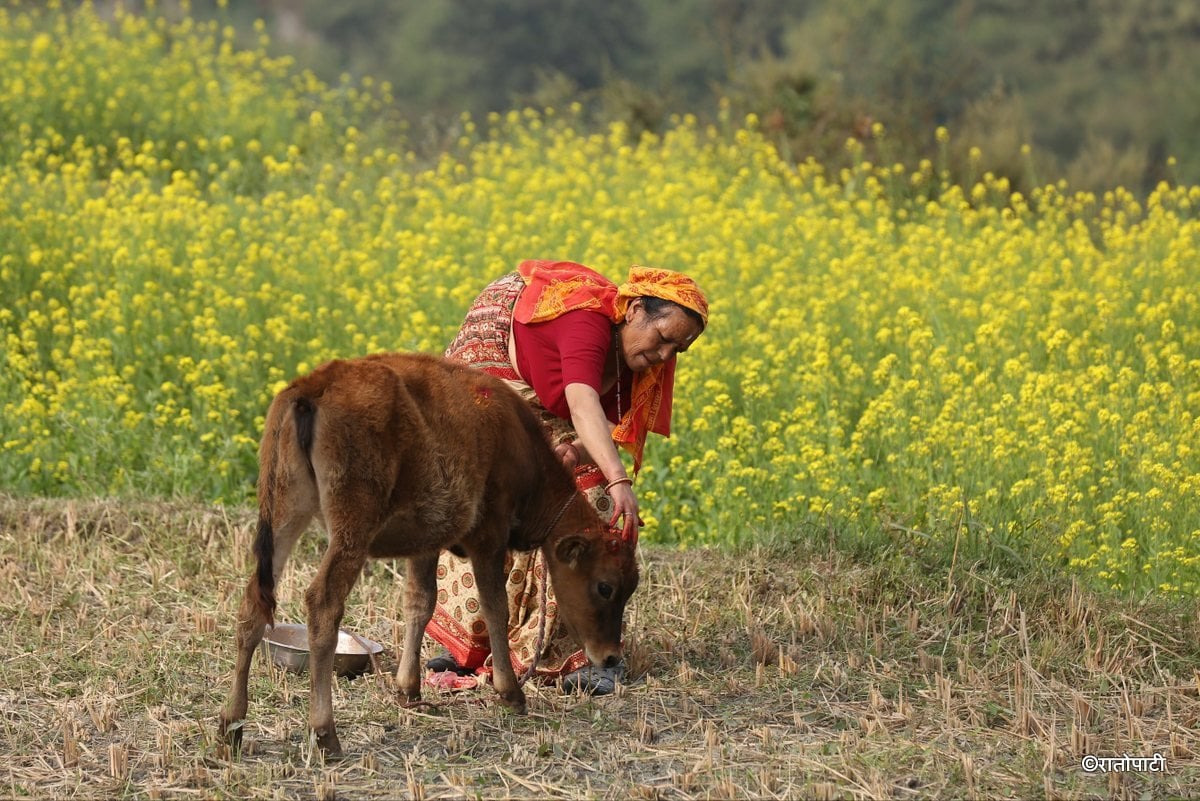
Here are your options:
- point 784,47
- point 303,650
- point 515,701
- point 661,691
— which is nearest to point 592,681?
point 661,691

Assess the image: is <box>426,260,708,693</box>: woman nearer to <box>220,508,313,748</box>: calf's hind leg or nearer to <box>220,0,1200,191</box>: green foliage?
<box>220,508,313,748</box>: calf's hind leg

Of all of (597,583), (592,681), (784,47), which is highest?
(784,47)

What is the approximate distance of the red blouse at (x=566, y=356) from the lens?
556cm

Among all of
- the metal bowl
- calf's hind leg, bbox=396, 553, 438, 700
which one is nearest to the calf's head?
calf's hind leg, bbox=396, 553, 438, 700

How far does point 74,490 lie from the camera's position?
8.22 meters

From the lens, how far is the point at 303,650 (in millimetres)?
5855

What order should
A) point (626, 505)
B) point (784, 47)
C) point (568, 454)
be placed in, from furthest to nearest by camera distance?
point (784, 47) < point (568, 454) < point (626, 505)

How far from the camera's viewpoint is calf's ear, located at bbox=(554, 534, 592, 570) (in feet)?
17.8

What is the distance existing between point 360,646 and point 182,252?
16.2ft

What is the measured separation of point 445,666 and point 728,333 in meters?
3.81

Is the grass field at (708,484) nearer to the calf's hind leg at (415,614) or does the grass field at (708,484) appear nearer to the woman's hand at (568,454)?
the calf's hind leg at (415,614)

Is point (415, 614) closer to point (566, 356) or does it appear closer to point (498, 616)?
point (498, 616)

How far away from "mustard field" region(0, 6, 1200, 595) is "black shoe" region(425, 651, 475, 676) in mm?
1758

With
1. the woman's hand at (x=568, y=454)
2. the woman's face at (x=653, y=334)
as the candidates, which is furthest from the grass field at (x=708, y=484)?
the woman's face at (x=653, y=334)
